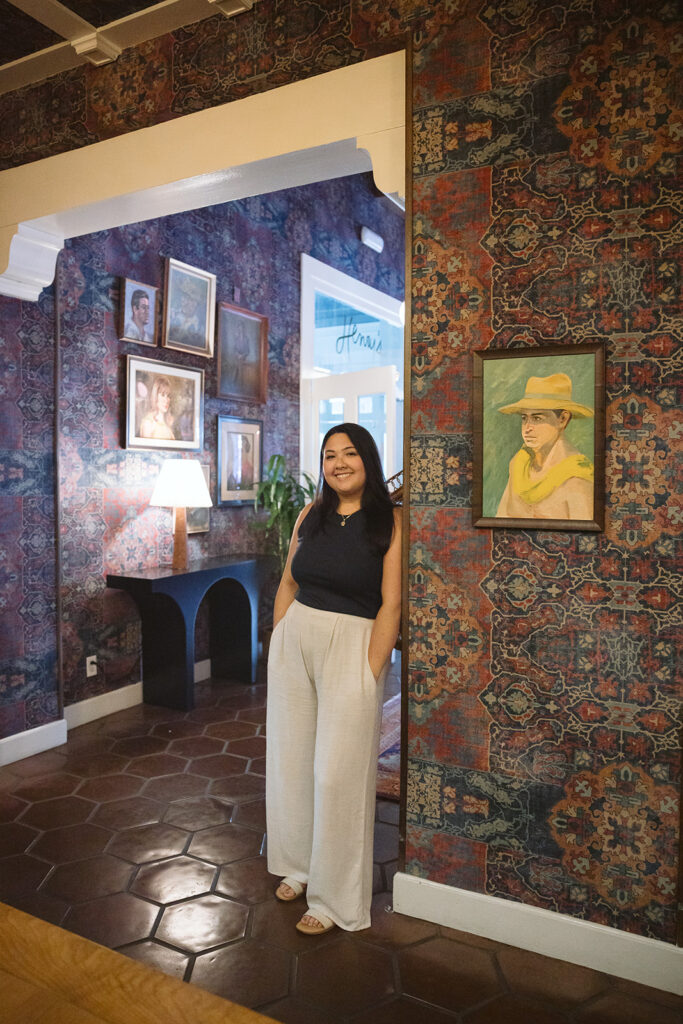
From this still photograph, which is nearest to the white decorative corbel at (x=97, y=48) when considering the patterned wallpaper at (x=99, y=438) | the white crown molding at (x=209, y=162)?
the white crown molding at (x=209, y=162)

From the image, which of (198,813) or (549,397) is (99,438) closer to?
(198,813)

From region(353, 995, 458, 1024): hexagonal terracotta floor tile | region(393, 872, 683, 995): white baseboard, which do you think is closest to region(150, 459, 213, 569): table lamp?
region(393, 872, 683, 995): white baseboard

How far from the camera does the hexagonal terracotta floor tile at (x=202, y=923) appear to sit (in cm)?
228

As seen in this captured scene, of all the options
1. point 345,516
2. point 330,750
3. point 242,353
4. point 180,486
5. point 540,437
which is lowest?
point 330,750

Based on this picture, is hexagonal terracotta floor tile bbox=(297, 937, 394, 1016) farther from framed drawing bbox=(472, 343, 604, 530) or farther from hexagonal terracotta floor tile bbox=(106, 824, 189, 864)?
framed drawing bbox=(472, 343, 604, 530)

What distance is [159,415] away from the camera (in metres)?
4.79

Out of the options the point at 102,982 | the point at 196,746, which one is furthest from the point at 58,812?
the point at 102,982

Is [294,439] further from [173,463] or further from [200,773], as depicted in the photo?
[200,773]

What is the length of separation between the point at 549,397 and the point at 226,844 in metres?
2.21

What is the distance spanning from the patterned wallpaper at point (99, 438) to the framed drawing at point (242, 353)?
9cm

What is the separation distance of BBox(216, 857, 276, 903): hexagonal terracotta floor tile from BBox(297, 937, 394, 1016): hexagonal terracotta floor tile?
1.13 feet

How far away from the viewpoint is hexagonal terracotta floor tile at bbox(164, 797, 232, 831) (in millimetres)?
3090

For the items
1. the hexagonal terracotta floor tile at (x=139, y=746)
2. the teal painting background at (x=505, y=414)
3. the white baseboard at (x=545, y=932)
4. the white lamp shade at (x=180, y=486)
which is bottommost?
the hexagonal terracotta floor tile at (x=139, y=746)

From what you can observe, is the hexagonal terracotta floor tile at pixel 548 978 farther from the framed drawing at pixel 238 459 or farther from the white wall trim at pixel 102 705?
the framed drawing at pixel 238 459
